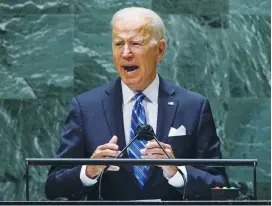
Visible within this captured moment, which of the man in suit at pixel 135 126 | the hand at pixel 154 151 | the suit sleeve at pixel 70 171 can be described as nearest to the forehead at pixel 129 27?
the man in suit at pixel 135 126

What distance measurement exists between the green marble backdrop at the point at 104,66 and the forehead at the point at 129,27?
2050 mm

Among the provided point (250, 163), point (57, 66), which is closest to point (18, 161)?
point (57, 66)

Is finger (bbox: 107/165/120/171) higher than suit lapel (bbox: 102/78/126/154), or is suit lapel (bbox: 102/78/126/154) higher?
suit lapel (bbox: 102/78/126/154)

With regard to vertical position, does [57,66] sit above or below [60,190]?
above

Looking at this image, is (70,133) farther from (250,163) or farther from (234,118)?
(234,118)

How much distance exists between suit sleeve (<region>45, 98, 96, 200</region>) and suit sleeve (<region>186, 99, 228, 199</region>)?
60 cm

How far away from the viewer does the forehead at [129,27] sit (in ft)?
20.2

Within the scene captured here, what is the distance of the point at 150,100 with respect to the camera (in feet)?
20.6

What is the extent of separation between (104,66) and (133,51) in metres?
2.08

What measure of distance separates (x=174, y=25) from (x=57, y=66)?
3.30 feet

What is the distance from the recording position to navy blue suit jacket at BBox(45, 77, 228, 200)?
5922mm

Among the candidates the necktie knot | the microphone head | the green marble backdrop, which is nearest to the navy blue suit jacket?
the necktie knot

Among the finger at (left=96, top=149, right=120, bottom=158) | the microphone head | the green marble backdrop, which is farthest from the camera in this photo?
the green marble backdrop

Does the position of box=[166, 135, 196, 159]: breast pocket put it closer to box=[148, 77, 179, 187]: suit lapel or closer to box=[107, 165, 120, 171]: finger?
box=[148, 77, 179, 187]: suit lapel
